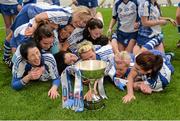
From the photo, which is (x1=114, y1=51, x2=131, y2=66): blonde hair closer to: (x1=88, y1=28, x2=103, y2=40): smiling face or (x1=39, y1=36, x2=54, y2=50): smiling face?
(x1=88, y1=28, x2=103, y2=40): smiling face

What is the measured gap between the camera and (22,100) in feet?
13.1

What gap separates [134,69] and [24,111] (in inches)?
46.9

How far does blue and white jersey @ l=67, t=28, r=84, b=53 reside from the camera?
5.01 m

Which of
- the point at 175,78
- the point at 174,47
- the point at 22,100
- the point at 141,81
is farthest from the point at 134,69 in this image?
the point at 174,47

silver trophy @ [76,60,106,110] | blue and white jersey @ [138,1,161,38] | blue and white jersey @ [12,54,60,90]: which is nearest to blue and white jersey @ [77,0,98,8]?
blue and white jersey @ [138,1,161,38]

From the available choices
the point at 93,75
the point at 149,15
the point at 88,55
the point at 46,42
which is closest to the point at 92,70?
the point at 93,75

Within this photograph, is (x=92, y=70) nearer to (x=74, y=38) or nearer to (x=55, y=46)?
(x=55, y=46)

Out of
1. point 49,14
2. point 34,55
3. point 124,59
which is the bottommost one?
point 124,59

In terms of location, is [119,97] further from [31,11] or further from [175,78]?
[31,11]

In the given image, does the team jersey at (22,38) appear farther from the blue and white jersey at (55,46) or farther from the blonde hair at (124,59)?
the blonde hair at (124,59)

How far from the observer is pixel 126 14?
18.2 feet

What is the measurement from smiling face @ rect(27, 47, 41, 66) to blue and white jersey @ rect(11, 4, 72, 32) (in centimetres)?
64

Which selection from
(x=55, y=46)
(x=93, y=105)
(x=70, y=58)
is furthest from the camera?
(x=55, y=46)

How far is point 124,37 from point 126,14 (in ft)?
1.12
